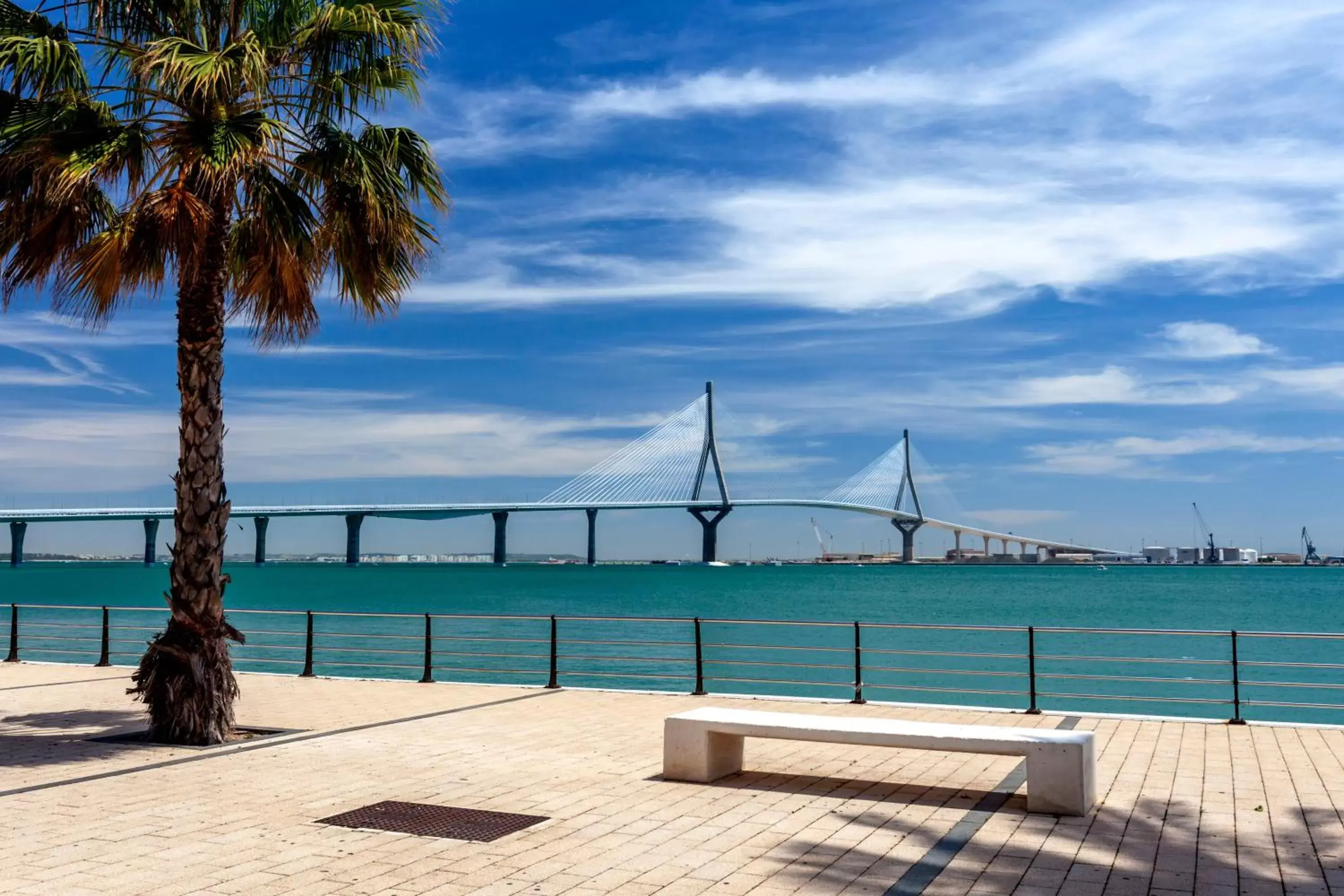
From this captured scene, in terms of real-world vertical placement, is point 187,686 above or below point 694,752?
above

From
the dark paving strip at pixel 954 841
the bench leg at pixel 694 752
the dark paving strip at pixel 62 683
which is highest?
the bench leg at pixel 694 752

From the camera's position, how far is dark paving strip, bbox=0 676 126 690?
1336 cm

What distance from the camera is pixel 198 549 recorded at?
957 cm

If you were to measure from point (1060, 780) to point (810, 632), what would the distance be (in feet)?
133

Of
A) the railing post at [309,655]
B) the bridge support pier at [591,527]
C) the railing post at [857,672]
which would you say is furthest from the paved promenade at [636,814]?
the bridge support pier at [591,527]

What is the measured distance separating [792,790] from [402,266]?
5.98 metres

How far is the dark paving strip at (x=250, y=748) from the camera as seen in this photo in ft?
25.6

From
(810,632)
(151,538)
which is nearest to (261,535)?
(151,538)

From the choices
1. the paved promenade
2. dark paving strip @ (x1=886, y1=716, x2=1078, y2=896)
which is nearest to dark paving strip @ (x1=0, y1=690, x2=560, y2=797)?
the paved promenade

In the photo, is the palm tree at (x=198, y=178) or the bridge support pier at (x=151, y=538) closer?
the palm tree at (x=198, y=178)

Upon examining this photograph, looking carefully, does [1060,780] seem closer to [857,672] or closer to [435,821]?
[435,821]

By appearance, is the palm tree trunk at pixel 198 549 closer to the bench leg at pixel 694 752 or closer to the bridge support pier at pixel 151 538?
the bench leg at pixel 694 752

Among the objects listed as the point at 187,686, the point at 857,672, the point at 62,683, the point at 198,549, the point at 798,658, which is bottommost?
the point at 798,658

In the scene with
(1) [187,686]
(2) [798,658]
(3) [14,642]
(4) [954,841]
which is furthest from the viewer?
(2) [798,658]
